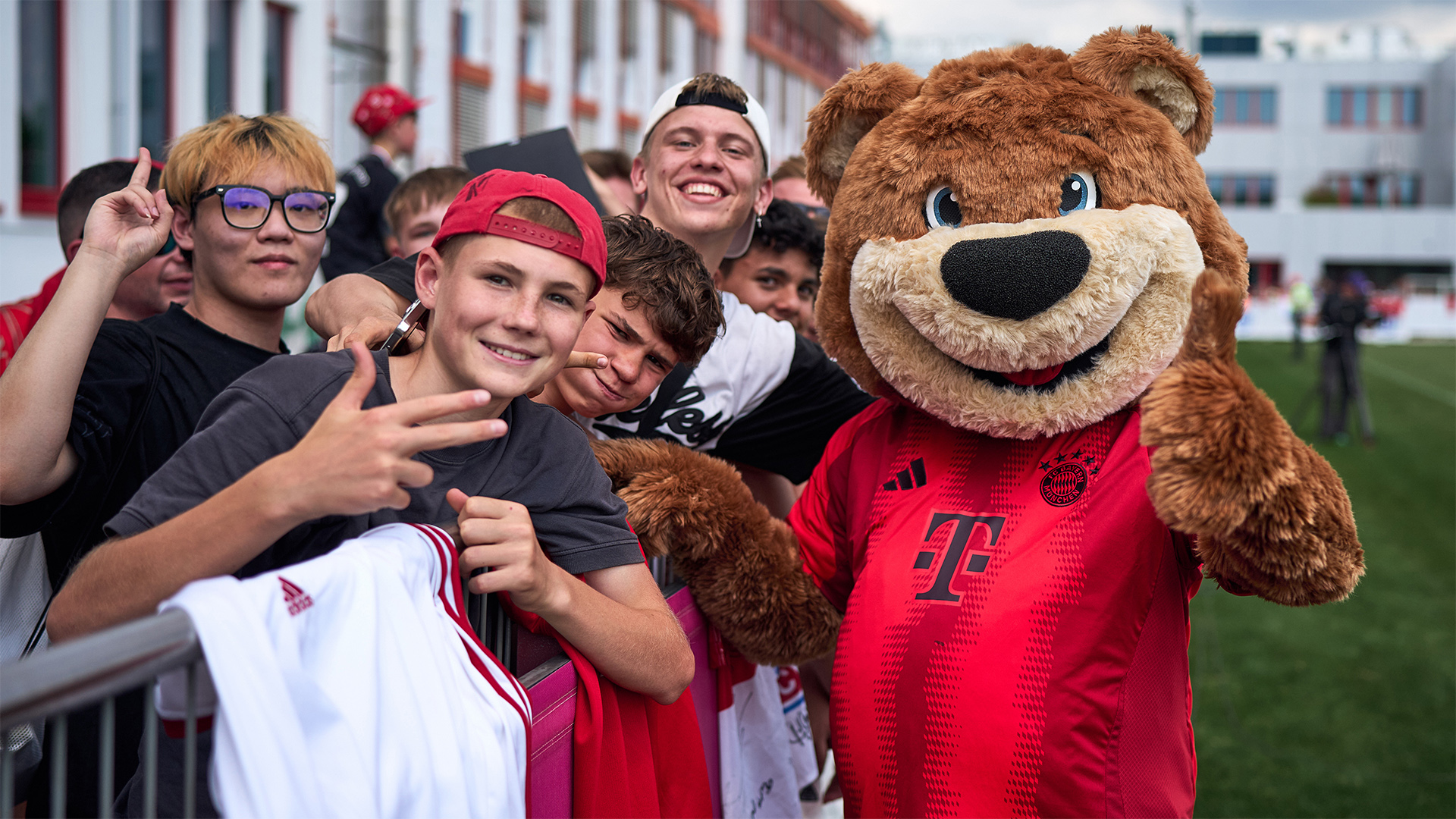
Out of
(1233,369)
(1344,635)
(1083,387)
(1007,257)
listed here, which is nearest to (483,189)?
(1007,257)

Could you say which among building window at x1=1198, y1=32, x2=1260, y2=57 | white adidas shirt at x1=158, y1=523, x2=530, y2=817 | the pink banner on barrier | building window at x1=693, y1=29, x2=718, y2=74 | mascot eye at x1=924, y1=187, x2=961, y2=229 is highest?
building window at x1=1198, y1=32, x2=1260, y2=57

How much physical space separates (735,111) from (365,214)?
10.2ft

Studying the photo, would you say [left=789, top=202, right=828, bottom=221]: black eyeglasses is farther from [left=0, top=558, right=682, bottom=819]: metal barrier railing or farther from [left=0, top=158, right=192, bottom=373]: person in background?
[left=0, top=558, right=682, bottom=819]: metal barrier railing

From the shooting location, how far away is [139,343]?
2.25 meters

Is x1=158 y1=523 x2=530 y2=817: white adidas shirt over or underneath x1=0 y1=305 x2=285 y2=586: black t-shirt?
underneath

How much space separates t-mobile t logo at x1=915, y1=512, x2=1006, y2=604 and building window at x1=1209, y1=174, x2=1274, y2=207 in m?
55.0

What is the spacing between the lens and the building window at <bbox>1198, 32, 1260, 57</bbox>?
177 ft

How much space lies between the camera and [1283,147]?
51781 mm

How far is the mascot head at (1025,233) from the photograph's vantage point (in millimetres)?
1955

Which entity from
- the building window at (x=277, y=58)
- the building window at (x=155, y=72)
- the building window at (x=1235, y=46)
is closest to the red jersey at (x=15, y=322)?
the building window at (x=155, y=72)

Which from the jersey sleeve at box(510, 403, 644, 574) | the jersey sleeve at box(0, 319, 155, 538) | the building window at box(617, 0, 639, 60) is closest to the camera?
the jersey sleeve at box(510, 403, 644, 574)

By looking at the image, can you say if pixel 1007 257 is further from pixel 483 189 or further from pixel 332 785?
pixel 332 785

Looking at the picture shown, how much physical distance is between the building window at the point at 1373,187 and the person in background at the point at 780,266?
2205 inches

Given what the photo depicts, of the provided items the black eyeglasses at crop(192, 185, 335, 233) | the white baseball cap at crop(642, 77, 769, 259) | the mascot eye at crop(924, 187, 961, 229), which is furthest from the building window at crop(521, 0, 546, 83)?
the mascot eye at crop(924, 187, 961, 229)
